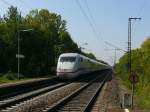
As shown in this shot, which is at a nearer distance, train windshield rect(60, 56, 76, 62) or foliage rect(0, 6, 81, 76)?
train windshield rect(60, 56, 76, 62)

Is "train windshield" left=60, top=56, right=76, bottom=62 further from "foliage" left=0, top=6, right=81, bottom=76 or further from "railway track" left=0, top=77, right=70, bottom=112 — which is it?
"railway track" left=0, top=77, right=70, bottom=112

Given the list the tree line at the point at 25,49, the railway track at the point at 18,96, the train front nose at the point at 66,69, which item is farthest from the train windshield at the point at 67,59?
the railway track at the point at 18,96

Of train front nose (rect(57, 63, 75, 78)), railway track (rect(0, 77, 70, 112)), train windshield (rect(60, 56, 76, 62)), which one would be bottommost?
railway track (rect(0, 77, 70, 112))

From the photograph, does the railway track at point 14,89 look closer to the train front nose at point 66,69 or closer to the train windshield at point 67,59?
the train front nose at point 66,69

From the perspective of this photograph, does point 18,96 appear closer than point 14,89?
Yes

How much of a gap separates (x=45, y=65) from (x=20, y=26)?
7765 millimetres

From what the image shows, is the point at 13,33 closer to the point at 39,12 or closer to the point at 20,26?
the point at 20,26

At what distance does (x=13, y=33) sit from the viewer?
65062 millimetres

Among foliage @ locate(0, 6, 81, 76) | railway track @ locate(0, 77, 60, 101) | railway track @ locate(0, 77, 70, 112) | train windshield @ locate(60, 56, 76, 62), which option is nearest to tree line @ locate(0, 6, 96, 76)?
foliage @ locate(0, 6, 81, 76)

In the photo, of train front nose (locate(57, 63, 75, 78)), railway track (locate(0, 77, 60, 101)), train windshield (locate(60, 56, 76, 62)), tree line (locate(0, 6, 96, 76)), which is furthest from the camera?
tree line (locate(0, 6, 96, 76))

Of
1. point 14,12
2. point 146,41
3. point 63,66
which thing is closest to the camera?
point 63,66

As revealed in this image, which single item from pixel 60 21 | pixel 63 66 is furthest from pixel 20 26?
pixel 60 21

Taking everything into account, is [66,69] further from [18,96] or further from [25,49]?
[18,96]

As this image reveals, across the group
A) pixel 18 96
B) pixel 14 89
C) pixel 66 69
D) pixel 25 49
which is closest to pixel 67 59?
pixel 66 69
